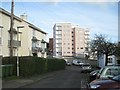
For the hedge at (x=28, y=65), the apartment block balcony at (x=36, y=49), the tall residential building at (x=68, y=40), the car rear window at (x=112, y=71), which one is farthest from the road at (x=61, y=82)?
the tall residential building at (x=68, y=40)

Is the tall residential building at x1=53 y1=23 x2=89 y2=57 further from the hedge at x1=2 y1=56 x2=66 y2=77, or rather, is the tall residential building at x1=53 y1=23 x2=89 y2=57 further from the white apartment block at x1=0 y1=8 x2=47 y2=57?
the hedge at x1=2 y1=56 x2=66 y2=77

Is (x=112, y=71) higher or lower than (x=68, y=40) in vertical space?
lower

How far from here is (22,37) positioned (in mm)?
66500

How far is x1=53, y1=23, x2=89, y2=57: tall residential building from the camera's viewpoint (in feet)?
529

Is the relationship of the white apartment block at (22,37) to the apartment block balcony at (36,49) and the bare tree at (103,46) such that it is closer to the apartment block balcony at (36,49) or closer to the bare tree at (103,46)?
the apartment block balcony at (36,49)

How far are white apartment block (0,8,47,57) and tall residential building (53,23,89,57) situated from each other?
228 ft

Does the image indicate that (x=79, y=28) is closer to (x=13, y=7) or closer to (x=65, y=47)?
(x=65, y=47)

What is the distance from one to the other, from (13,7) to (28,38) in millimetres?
30269

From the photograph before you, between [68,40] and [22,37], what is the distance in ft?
319

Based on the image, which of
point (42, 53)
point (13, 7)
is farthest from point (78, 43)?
point (13, 7)

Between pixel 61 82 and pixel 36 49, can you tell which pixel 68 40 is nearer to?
pixel 36 49

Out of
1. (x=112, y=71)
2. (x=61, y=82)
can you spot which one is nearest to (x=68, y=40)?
(x=61, y=82)

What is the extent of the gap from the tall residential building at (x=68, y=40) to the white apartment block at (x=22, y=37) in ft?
228

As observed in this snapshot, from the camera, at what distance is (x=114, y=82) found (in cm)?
1170
